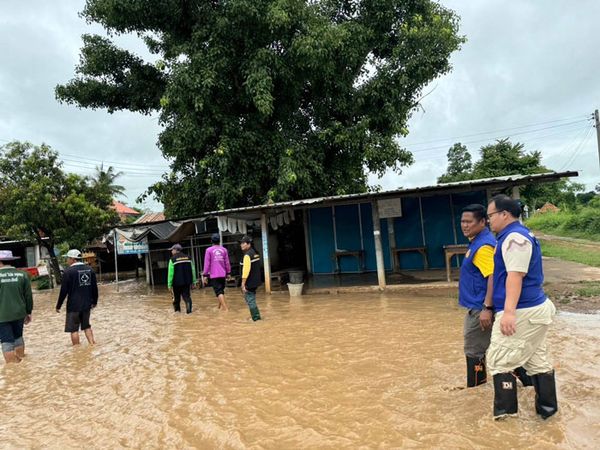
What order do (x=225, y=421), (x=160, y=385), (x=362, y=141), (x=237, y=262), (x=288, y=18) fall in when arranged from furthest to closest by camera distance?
(x=237, y=262) → (x=362, y=141) → (x=288, y=18) → (x=160, y=385) → (x=225, y=421)

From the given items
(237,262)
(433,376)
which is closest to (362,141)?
(237,262)

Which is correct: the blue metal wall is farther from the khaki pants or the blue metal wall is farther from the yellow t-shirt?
the khaki pants

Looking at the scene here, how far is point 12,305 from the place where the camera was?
5809mm

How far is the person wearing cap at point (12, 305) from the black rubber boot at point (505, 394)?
607 cm

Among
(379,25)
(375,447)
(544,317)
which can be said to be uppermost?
(379,25)

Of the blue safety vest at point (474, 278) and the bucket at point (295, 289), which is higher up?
the blue safety vest at point (474, 278)

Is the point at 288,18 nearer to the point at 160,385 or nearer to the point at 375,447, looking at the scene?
the point at 160,385

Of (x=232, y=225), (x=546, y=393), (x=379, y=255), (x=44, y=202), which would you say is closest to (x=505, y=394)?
(x=546, y=393)

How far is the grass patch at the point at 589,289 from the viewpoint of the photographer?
814 centimetres

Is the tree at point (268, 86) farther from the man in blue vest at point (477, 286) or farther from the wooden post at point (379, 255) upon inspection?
the man in blue vest at point (477, 286)

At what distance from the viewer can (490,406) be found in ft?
11.2

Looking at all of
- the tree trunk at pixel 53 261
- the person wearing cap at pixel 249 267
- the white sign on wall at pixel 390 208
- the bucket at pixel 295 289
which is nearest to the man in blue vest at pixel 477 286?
the person wearing cap at pixel 249 267

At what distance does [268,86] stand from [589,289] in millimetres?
9634

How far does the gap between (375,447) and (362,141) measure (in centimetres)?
1207
